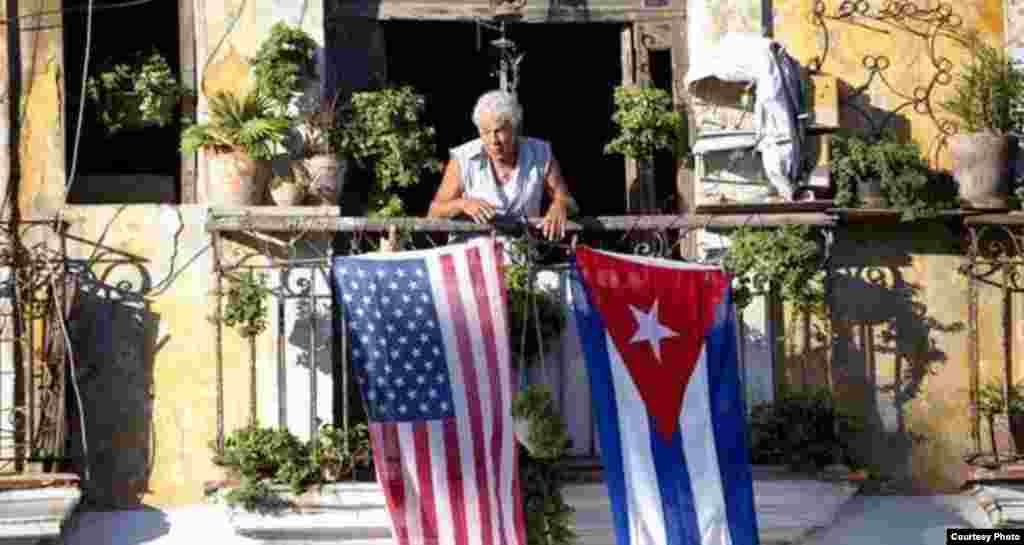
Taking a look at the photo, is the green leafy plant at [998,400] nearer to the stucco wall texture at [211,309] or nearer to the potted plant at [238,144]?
the stucco wall texture at [211,309]

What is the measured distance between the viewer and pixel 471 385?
15453 millimetres

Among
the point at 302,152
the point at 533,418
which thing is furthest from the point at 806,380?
the point at 302,152

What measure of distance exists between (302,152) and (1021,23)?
408 centimetres

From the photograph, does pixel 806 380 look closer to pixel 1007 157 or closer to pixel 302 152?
pixel 1007 157

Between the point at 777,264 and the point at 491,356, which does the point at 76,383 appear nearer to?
the point at 491,356

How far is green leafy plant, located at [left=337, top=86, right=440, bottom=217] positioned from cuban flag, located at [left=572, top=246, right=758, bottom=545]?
1193mm

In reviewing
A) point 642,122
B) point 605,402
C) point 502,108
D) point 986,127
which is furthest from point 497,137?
point 986,127

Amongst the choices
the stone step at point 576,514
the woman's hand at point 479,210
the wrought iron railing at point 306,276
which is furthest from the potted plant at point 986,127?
the woman's hand at point 479,210

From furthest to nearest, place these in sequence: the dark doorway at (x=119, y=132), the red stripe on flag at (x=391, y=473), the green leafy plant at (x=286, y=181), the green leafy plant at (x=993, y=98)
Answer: the green leafy plant at (x=993, y=98), the dark doorway at (x=119, y=132), the green leafy plant at (x=286, y=181), the red stripe on flag at (x=391, y=473)

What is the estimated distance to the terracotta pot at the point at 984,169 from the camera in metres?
16.5

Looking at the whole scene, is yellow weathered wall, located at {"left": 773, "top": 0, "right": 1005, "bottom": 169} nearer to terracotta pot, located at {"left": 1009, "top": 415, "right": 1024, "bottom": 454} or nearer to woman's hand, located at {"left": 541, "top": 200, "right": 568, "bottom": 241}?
terracotta pot, located at {"left": 1009, "top": 415, "right": 1024, "bottom": 454}

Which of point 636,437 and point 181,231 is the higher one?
point 181,231

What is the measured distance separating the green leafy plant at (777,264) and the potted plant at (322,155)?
2110 millimetres

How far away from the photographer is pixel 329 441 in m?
15.7
